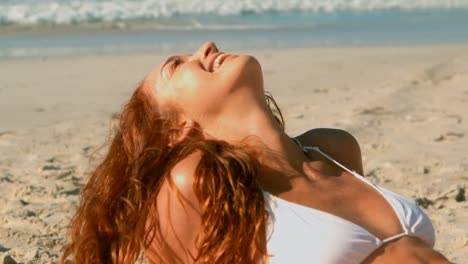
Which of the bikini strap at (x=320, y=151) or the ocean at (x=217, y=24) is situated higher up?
the bikini strap at (x=320, y=151)

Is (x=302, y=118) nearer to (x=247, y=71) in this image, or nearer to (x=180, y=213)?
(x=247, y=71)

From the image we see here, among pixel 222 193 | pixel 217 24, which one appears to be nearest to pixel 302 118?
pixel 222 193

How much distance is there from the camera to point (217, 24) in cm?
1430

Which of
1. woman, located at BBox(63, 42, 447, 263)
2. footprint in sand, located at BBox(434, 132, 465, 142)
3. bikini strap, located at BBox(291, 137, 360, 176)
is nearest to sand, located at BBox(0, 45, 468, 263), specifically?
footprint in sand, located at BBox(434, 132, 465, 142)

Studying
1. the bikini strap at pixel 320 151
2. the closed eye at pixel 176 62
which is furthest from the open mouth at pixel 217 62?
the bikini strap at pixel 320 151

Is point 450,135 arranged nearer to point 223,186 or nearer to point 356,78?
point 356,78

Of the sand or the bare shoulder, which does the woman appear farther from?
the sand

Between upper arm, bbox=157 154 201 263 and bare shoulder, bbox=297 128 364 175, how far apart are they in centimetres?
63

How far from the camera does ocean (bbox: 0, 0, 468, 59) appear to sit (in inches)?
447

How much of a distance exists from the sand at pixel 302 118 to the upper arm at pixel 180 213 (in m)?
1.24

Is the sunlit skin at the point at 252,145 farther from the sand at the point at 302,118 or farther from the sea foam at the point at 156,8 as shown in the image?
the sea foam at the point at 156,8

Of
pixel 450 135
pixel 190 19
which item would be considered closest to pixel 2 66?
pixel 450 135

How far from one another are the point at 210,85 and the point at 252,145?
23cm

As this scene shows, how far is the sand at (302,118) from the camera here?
4391mm
